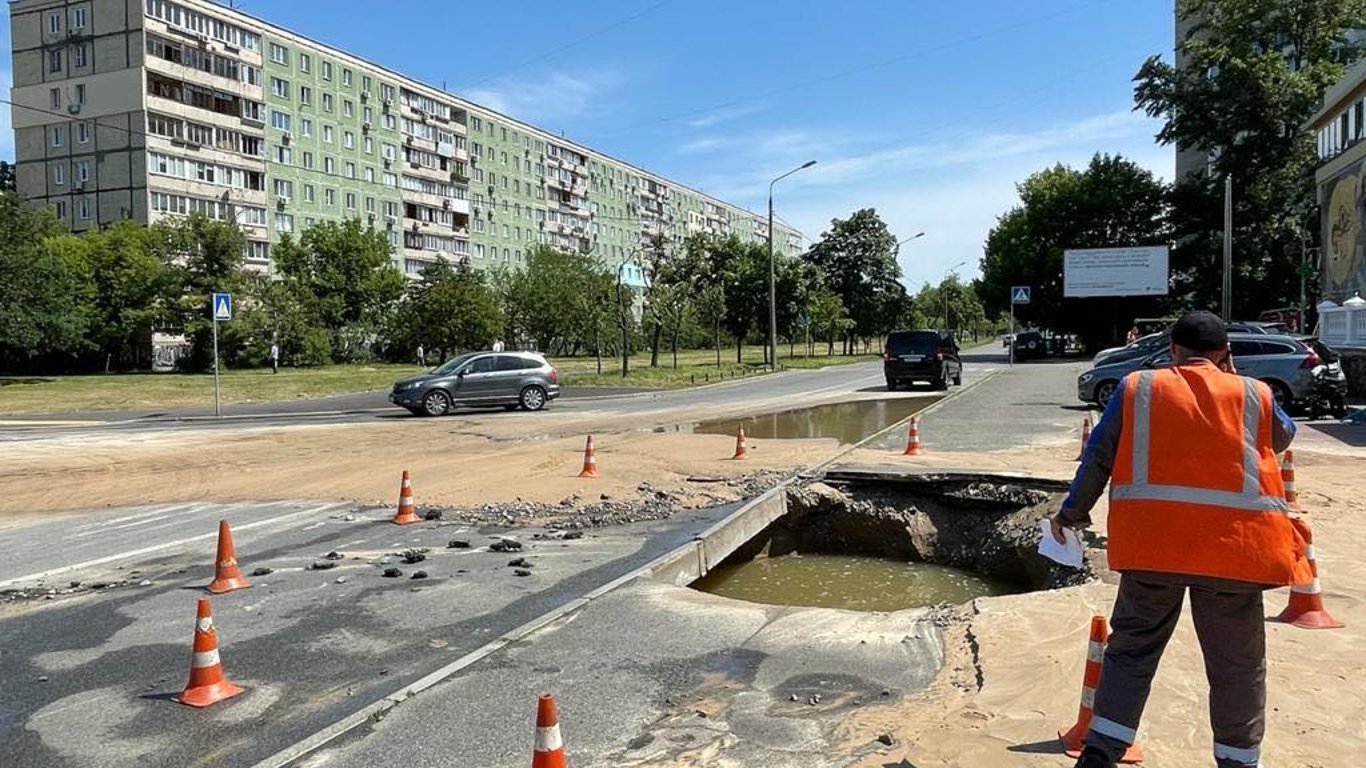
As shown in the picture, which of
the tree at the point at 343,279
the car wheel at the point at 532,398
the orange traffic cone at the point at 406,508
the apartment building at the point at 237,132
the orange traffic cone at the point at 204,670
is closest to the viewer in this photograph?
the orange traffic cone at the point at 204,670

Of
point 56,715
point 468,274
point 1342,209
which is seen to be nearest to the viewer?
point 56,715

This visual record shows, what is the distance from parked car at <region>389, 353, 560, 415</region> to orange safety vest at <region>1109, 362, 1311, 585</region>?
21654 millimetres

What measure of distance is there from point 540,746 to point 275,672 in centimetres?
283

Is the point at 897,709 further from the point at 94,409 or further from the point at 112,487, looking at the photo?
the point at 94,409

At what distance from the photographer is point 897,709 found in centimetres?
438

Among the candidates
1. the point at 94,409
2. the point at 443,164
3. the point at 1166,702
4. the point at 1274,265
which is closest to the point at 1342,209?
the point at 1274,265

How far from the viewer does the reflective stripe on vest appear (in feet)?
10.5

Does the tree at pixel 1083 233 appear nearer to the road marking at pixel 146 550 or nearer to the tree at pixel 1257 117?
the tree at pixel 1257 117

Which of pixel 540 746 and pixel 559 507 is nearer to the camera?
pixel 540 746

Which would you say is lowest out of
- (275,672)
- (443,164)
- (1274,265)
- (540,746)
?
(275,672)

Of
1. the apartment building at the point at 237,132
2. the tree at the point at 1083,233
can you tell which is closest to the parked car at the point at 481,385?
the apartment building at the point at 237,132

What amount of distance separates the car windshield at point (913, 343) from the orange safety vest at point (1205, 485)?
81.7 ft

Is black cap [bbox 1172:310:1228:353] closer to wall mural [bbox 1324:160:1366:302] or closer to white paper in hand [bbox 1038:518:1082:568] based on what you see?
white paper in hand [bbox 1038:518:1082:568]

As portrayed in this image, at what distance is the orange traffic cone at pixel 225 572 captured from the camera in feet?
22.4
